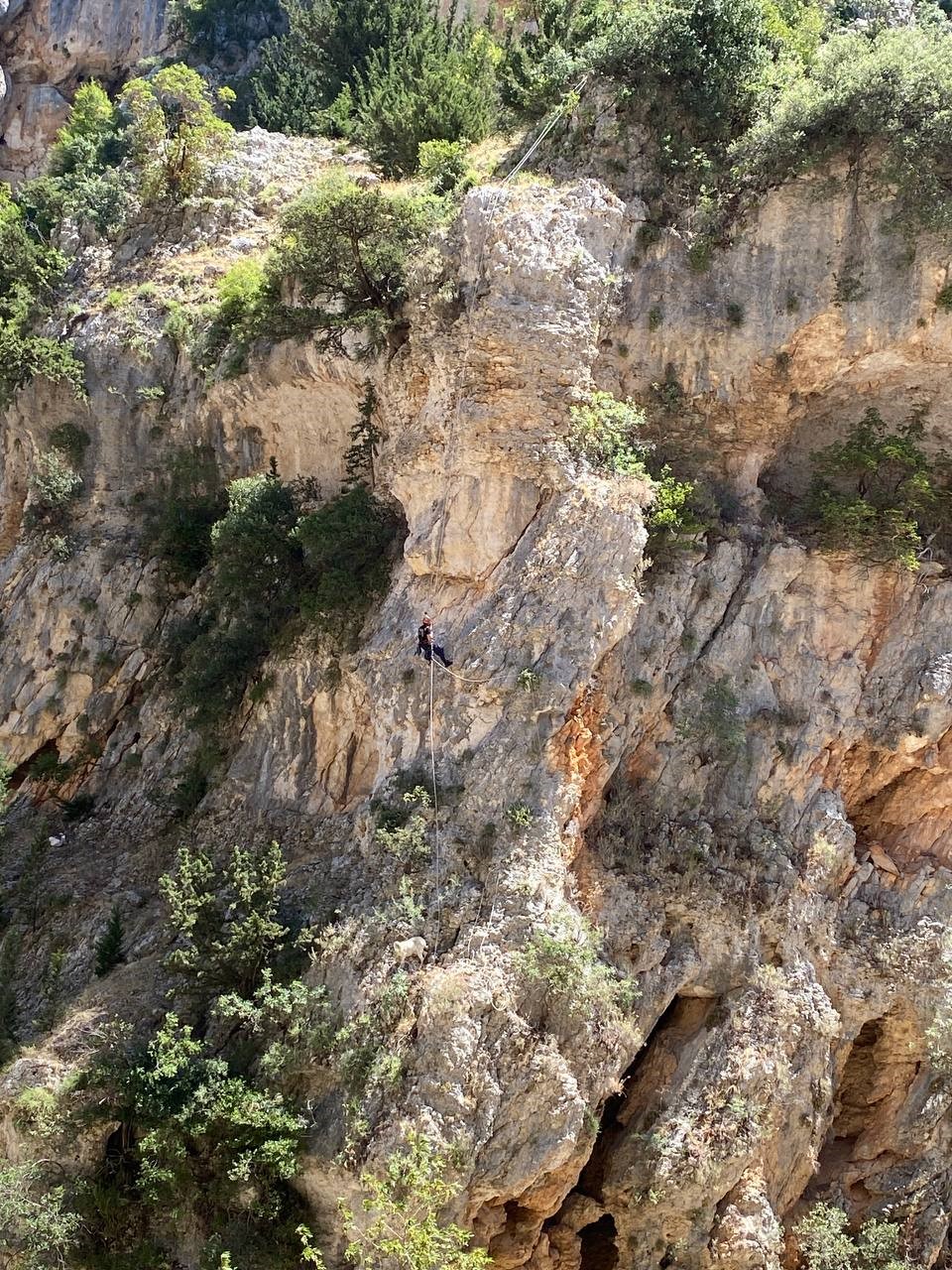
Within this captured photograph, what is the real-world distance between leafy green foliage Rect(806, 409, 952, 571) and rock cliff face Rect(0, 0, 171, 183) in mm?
29867

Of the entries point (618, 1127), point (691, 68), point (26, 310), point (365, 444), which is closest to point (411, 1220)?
point (618, 1127)

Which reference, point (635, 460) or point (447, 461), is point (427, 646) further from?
point (635, 460)

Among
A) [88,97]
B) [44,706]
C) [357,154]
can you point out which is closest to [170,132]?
[357,154]

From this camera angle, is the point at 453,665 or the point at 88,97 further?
the point at 88,97

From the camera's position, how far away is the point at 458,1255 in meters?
14.3

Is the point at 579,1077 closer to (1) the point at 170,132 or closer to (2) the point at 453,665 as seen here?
A: (2) the point at 453,665

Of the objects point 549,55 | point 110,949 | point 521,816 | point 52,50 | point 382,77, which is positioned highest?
point 52,50

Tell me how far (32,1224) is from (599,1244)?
329 inches

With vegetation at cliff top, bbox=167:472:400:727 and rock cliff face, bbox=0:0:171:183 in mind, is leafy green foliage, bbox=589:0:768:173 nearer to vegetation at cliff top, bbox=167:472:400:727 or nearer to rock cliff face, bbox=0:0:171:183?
vegetation at cliff top, bbox=167:472:400:727

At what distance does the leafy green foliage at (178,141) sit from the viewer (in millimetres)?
26703

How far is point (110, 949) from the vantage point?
59.7 feet

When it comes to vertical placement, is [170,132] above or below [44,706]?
above

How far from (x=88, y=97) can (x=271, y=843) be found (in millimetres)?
26580

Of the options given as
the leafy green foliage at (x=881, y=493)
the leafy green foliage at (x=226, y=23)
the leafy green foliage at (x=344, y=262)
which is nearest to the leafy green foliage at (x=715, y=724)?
the leafy green foliage at (x=881, y=493)
